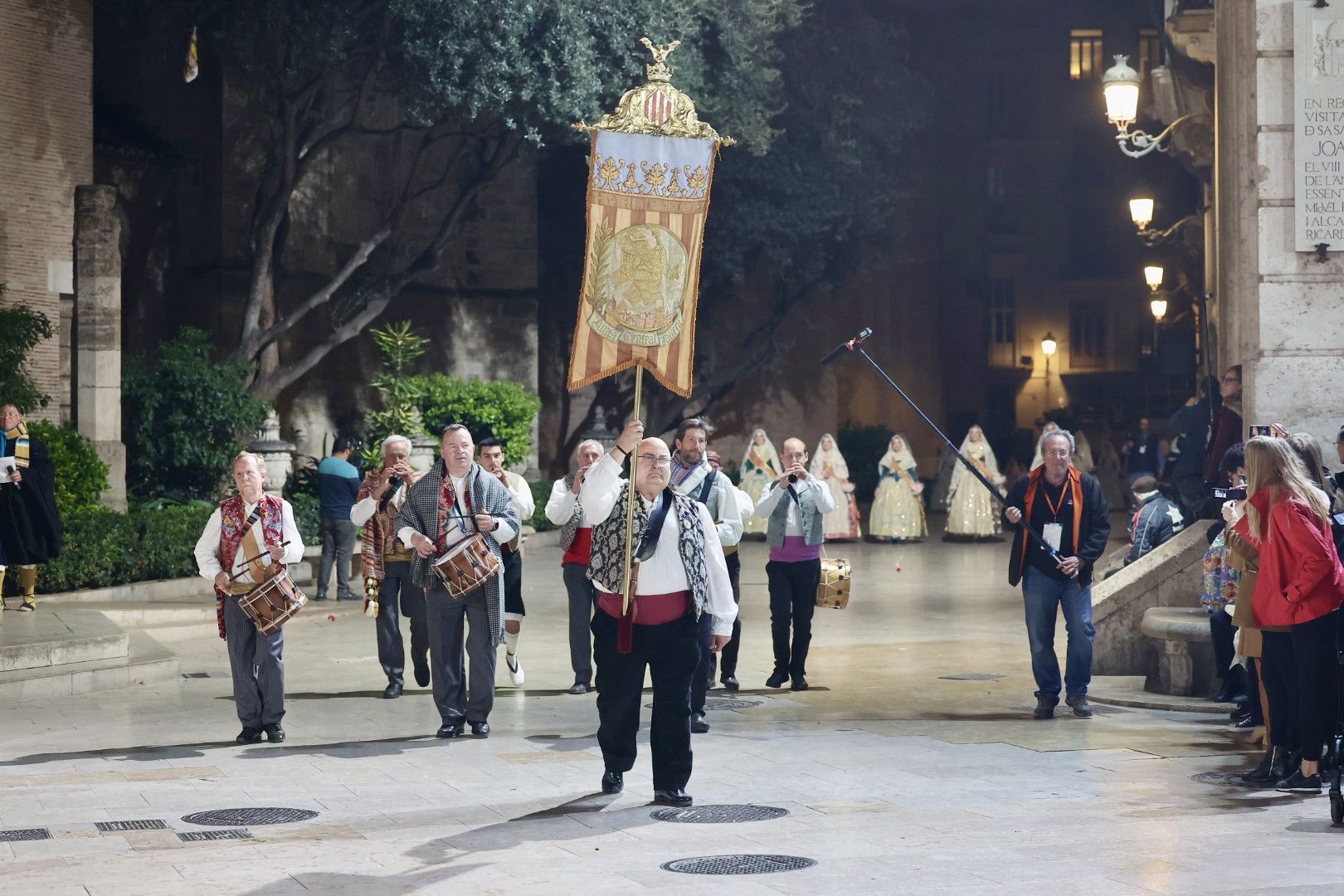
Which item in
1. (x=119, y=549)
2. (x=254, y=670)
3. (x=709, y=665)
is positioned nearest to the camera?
(x=254, y=670)

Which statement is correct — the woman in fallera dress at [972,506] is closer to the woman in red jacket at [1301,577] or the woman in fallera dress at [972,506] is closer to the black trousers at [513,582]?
the black trousers at [513,582]

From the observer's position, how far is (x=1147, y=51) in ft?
173

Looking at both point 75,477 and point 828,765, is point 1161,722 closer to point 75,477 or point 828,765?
point 828,765

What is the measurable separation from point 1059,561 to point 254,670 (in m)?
4.96

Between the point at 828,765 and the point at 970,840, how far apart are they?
203 centimetres

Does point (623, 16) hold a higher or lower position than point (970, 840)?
higher

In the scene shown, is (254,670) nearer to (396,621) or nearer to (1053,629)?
(396,621)

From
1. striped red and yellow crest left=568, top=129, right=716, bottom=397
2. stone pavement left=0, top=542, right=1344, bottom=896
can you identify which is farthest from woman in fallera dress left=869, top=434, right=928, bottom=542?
striped red and yellow crest left=568, top=129, right=716, bottom=397

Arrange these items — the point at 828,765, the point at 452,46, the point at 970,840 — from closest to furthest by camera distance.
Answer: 1. the point at 970,840
2. the point at 828,765
3. the point at 452,46

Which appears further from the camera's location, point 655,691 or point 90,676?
point 90,676

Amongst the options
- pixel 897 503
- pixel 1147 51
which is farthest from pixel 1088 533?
pixel 1147 51

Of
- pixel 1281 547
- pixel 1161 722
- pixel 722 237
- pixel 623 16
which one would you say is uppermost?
pixel 623 16

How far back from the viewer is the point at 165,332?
2861cm

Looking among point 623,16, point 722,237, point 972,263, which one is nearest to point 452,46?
point 623,16
